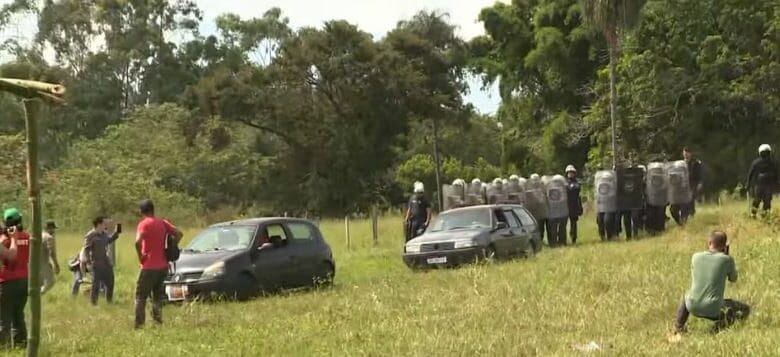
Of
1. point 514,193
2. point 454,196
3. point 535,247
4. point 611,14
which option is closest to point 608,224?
point 514,193

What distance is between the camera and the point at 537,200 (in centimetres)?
2411

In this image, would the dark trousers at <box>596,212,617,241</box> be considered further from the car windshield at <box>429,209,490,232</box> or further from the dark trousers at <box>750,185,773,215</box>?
the car windshield at <box>429,209,490,232</box>

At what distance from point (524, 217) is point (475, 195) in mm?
4987

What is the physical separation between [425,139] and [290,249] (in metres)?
45.6

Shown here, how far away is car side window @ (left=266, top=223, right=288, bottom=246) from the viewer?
17.0 metres

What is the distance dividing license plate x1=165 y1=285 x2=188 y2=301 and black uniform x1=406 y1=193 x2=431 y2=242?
8.19m

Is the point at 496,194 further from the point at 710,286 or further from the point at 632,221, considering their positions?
the point at 710,286

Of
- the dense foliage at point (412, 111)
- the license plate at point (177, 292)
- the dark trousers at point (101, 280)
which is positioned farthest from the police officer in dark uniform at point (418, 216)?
the dense foliage at point (412, 111)

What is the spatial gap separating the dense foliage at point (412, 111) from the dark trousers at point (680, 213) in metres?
17.0

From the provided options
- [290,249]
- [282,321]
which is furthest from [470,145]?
[282,321]

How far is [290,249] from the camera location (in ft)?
56.5

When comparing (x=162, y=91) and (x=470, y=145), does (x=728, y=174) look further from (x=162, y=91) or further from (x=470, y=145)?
(x=162, y=91)

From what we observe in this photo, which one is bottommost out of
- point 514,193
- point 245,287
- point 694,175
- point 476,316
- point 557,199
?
point 476,316

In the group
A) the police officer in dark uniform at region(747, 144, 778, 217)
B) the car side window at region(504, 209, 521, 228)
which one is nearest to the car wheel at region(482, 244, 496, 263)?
the car side window at region(504, 209, 521, 228)
